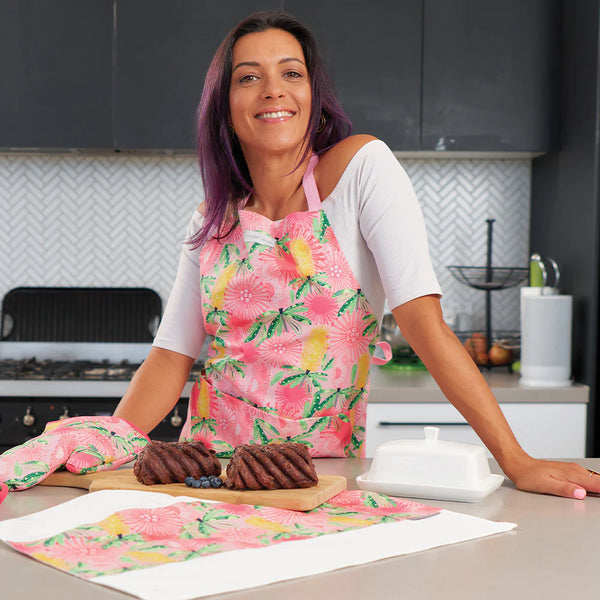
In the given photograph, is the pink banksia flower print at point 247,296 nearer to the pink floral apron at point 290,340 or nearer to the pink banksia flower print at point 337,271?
the pink floral apron at point 290,340

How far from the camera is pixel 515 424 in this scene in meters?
2.39

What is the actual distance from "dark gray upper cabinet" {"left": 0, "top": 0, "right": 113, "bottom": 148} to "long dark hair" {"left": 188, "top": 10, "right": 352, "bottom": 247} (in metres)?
1.27

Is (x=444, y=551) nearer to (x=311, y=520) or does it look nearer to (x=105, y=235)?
(x=311, y=520)

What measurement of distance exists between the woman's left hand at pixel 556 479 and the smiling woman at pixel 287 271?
267mm

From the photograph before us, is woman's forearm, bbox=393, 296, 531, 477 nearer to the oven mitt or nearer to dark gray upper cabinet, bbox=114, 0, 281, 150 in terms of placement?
the oven mitt

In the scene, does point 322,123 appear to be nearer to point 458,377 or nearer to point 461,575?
point 458,377

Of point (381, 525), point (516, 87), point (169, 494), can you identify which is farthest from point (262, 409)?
point (516, 87)

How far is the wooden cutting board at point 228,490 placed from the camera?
0.92 meters

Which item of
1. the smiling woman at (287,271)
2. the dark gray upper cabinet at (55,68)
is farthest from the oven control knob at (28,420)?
the smiling woman at (287,271)

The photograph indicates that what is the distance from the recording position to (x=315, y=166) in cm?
149

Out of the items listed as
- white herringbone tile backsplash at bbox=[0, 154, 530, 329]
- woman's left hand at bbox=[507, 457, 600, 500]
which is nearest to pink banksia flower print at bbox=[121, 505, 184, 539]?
woman's left hand at bbox=[507, 457, 600, 500]

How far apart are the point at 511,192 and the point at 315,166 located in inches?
67.5

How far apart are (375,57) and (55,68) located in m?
1.07

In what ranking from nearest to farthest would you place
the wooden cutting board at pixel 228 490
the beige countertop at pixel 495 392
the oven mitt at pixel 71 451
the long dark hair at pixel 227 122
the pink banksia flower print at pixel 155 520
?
the pink banksia flower print at pixel 155 520, the wooden cutting board at pixel 228 490, the oven mitt at pixel 71 451, the long dark hair at pixel 227 122, the beige countertop at pixel 495 392
